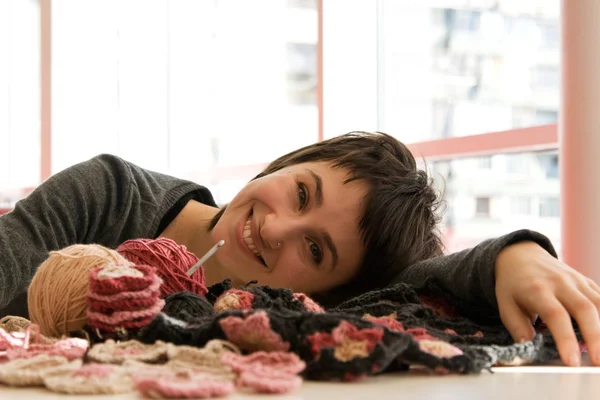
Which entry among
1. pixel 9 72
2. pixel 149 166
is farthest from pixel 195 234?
pixel 9 72

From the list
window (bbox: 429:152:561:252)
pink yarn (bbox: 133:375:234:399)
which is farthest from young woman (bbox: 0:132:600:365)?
window (bbox: 429:152:561:252)

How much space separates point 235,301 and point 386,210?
43cm

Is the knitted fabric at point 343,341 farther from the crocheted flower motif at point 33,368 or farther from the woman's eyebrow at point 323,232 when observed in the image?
the woman's eyebrow at point 323,232

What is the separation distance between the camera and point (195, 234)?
1.42 m

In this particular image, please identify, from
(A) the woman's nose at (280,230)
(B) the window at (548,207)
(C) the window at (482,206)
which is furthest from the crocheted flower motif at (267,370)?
(C) the window at (482,206)

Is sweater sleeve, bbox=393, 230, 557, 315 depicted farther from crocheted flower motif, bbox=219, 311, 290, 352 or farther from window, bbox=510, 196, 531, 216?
window, bbox=510, 196, 531, 216

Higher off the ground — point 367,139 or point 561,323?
point 367,139

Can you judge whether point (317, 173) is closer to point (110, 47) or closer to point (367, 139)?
point (367, 139)

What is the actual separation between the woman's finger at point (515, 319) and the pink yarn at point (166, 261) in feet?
1.12

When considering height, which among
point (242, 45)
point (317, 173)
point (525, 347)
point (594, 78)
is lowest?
point (525, 347)

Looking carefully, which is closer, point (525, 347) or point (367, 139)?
point (525, 347)

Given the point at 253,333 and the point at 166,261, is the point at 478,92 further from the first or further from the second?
the point at 253,333

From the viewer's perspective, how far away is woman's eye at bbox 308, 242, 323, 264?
1221 mm

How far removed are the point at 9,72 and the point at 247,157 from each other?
260 centimetres
